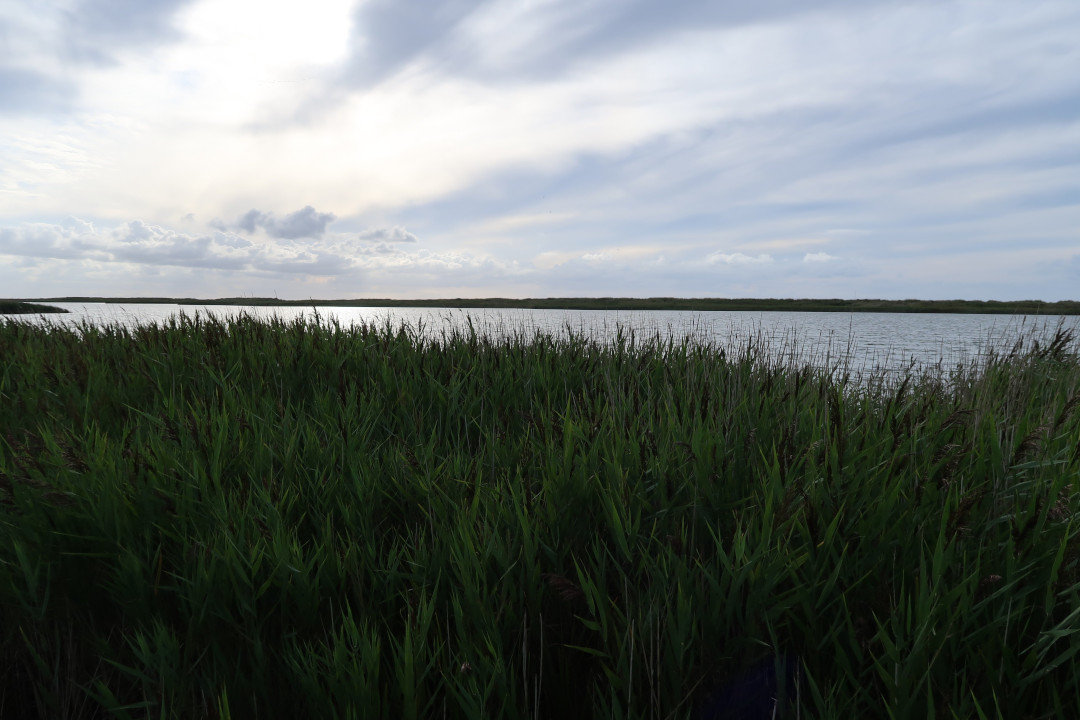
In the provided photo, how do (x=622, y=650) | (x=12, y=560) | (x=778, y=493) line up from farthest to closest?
(x=12, y=560) < (x=778, y=493) < (x=622, y=650)

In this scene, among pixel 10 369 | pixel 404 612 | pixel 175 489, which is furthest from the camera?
pixel 10 369

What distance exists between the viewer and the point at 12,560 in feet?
7.76

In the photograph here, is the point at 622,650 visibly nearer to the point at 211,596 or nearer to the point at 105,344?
the point at 211,596

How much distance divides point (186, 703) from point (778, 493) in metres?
2.09

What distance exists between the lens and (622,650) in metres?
1.57

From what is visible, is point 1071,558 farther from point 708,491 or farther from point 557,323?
point 557,323

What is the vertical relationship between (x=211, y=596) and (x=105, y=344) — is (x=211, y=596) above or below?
below

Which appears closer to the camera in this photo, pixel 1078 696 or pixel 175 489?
pixel 1078 696

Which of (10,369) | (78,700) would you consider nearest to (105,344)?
(10,369)

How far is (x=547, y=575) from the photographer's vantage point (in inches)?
75.7

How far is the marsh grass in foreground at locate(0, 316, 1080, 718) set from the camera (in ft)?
5.35

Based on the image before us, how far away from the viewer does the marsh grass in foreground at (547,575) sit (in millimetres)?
1631

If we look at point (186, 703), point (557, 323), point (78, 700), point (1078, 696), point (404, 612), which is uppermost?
point (557, 323)

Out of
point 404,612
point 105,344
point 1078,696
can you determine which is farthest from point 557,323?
point 1078,696
